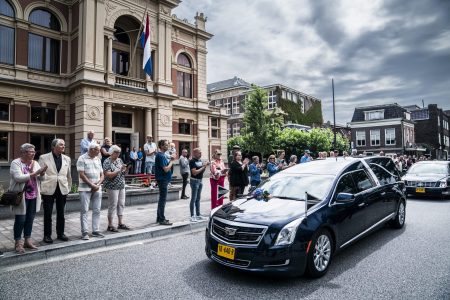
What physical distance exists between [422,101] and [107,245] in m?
96.0

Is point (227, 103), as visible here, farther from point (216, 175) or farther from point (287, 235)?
point (287, 235)

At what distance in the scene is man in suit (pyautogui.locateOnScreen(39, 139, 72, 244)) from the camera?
Answer: 556 cm

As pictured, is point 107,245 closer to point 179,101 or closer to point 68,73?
point 68,73

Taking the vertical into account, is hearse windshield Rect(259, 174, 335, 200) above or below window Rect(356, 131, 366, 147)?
below

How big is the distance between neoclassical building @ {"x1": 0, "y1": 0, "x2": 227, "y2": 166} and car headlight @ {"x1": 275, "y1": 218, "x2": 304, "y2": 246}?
17054mm

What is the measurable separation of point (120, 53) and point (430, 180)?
70.6 ft

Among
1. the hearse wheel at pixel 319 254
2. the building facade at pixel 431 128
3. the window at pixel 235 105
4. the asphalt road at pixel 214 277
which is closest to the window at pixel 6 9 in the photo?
the asphalt road at pixel 214 277

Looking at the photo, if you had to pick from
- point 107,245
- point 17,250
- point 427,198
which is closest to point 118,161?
point 107,245

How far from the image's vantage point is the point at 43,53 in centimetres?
1906

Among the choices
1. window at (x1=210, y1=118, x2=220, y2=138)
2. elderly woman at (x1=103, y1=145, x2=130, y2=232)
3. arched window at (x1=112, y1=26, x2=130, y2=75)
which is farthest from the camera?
window at (x1=210, y1=118, x2=220, y2=138)

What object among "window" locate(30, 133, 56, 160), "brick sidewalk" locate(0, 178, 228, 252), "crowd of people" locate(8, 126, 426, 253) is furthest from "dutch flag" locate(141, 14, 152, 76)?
"crowd of people" locate(8, 126, 426, 253)

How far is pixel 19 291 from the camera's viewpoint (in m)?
3.77

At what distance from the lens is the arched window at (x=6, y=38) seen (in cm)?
1731

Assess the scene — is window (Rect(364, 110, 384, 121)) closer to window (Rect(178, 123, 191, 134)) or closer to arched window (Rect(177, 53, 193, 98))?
arched window (Rect(177, 53, 193, 98))
